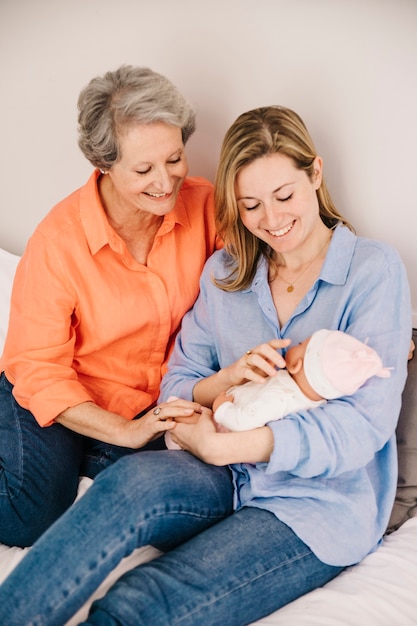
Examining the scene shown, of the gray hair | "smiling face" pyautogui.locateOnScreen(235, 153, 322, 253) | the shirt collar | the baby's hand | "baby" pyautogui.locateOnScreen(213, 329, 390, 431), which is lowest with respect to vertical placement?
the baby's hand

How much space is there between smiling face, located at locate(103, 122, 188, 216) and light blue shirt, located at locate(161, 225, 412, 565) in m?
0.36

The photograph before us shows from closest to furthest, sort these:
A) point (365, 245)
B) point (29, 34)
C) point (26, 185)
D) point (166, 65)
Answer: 1. point (365, 245)
2. point (166, 65)
3. point (29, 34)
4. point (26, 185)

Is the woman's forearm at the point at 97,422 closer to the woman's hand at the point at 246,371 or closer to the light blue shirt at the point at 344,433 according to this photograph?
the woman's hand at the point at 246,371

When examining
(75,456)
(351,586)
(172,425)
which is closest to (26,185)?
(75,456)

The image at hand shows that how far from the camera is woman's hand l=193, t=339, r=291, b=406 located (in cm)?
159

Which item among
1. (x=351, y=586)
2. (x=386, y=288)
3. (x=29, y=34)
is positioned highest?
(x=29, y=34)

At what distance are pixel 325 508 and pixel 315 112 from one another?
1.06 meters

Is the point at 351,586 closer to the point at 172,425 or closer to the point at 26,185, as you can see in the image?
the point at 172,425

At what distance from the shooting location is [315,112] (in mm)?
2000

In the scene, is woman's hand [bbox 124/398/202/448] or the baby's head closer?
the baby's head

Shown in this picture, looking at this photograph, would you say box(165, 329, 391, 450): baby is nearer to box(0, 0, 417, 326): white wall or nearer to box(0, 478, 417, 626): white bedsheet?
box(0, 478, 417, 626): white bedsheet

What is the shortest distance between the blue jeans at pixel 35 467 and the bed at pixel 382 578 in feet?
0.26

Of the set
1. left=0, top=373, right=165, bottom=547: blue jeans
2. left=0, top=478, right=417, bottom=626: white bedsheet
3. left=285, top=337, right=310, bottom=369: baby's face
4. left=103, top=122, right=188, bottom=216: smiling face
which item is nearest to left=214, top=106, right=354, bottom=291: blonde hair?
left=103, top=122, right=188, bottom=216: smiling face

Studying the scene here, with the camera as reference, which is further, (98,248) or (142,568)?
(98,248)
